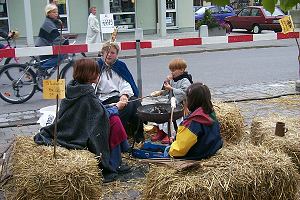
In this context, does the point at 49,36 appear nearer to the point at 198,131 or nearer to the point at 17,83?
the point at 17,83

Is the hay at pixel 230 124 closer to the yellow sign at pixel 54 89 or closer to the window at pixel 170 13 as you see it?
the yellow sign at pixel 54 89

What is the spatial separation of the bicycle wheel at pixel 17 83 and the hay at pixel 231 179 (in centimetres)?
595

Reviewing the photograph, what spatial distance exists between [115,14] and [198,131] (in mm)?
21405

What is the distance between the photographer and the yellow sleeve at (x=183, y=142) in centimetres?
414

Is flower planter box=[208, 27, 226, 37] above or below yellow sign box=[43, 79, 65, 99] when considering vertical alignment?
below

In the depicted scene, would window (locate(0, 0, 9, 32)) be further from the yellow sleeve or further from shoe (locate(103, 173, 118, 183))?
the yellow sleeve

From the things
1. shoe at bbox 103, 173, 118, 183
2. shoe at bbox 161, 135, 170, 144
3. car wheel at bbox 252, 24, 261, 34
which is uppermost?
car wheel at bbox 252, 24, 261, 34

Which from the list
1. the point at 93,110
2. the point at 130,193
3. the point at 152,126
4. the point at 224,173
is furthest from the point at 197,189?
the point at 152,126

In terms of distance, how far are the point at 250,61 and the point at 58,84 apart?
1175cm

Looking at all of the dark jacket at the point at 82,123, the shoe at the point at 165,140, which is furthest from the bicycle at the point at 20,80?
the dark jacket at the point at 82,123

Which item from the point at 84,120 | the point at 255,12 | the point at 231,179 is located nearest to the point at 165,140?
the point at 84,120

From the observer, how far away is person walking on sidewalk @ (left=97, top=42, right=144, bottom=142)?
6.08 metres

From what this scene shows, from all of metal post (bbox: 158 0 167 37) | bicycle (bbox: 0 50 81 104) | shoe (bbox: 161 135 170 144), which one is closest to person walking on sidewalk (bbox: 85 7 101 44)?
metal post (bbox: 158 0 167 37)

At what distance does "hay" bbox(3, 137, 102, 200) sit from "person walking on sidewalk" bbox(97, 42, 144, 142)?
183 centimetres
